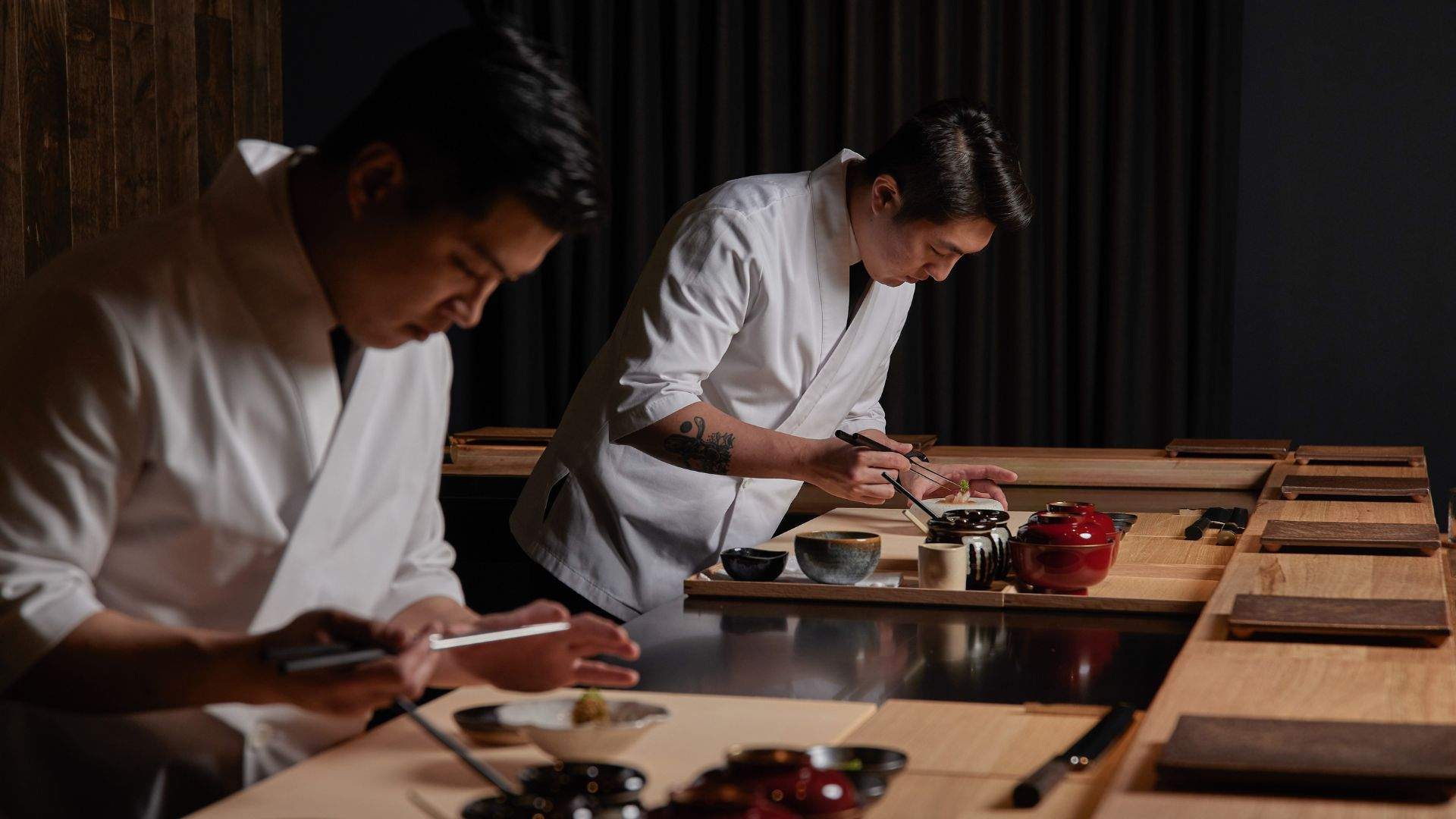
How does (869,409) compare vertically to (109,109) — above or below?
below

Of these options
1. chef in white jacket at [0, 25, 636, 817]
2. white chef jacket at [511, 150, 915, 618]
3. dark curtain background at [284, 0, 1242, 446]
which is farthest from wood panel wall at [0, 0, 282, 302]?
chef in white jacket at [0, 25, 636, 817]

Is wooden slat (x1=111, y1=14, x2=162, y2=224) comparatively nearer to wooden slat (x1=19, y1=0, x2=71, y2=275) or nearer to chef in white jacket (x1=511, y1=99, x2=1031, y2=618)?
wooden slat (x1=19, y1=0, x2=71, y2=275)

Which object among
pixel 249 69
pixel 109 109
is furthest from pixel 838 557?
pixel 249 69

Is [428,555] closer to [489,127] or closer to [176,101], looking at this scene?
[489,127]

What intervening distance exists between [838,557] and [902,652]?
1.05 ft

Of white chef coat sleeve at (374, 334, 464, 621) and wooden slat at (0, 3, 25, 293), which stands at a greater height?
wooden slat at (0, 3, 25, 293)

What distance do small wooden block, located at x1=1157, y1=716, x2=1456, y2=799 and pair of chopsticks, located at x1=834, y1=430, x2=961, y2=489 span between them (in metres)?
1.19

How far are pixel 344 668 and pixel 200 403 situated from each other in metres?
0.31

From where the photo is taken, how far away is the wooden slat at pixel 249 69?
4.71m

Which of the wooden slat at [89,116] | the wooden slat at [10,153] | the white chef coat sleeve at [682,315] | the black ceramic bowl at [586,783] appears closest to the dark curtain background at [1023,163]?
the wooden slat at [89,116]

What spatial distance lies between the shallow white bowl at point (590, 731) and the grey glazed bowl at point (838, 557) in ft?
2.40

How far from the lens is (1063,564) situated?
1.94 m

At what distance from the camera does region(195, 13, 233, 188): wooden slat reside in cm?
452

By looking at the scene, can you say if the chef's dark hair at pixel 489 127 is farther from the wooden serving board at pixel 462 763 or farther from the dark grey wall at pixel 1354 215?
the dark grey wall at pixel 1354 215
